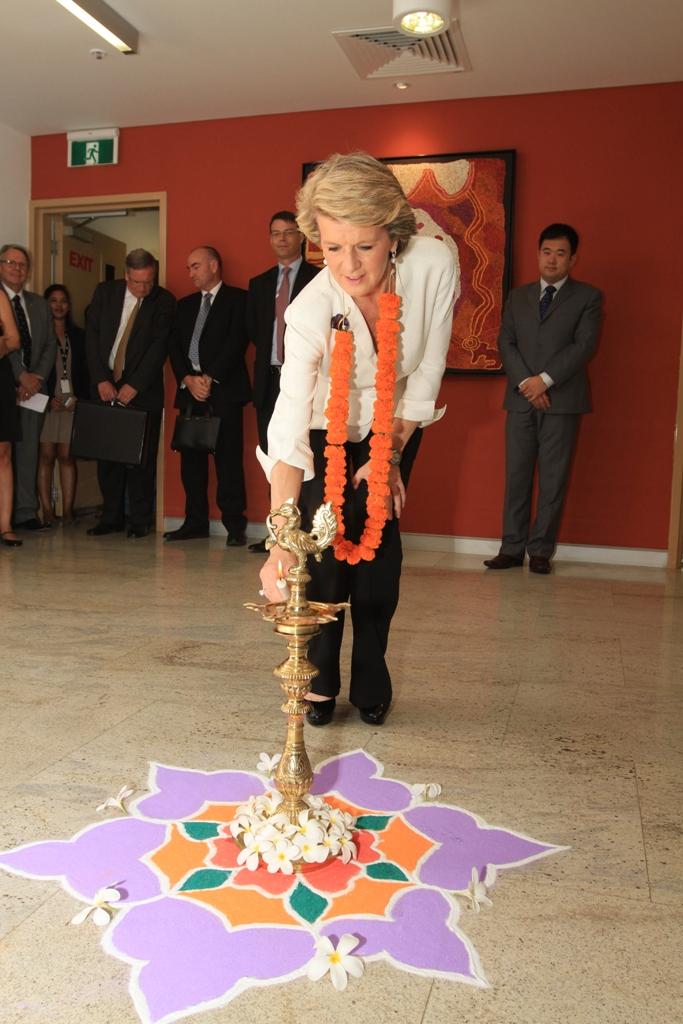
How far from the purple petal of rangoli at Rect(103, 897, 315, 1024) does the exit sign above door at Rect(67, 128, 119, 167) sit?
18.5 feet

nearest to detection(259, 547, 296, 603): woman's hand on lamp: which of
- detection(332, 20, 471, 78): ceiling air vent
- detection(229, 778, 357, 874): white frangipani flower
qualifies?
detection(229, 778, 357, 874): white frangipani flower

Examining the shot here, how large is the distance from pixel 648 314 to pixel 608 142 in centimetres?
98

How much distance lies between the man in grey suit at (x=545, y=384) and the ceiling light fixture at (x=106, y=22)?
7.58 feet

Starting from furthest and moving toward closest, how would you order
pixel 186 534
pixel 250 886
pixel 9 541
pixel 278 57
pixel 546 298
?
1. pixel 186 534
2. pixel 9 541
3. pixel 546 298
4. pixel 278 57
5. pixel 250 886

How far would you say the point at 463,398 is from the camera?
5406 millimetres

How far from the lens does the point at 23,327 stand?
5.48 meters

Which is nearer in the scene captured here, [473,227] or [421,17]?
[421,17]

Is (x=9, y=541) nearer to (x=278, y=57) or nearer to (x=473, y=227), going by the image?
(x=278, y=57)

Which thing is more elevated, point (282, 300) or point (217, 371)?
point (282, 300)

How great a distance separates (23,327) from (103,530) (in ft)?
4.34

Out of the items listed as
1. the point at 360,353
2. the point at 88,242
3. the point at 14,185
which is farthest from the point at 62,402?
the point at 360,353

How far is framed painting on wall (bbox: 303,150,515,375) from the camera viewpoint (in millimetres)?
5211

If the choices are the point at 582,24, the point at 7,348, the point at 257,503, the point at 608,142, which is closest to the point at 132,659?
the point at 7,348

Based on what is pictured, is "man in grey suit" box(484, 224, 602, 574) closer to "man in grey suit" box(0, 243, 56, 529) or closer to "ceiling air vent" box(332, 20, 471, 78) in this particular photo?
"ceiling air vent" box(332, 20, 471, 78)
